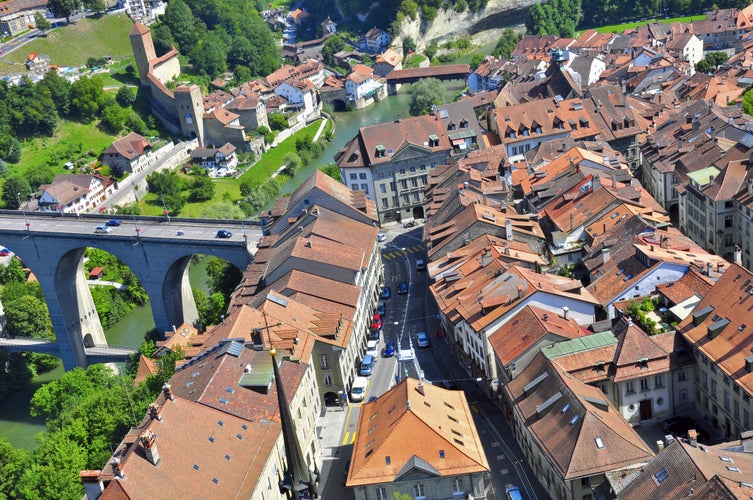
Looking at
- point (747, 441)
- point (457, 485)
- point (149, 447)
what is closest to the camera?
point (747, 441)

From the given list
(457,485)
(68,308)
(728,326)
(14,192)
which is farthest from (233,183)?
(457,485)

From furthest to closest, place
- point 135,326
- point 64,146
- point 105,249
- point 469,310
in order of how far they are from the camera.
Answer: point 64,146 → point 135,326 → point 105,249 → point 469,310

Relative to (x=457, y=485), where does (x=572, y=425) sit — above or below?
above

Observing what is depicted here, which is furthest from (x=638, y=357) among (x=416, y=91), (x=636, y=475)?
(x=416, y=91)

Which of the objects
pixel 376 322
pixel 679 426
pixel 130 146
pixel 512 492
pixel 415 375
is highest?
pixel 512 492

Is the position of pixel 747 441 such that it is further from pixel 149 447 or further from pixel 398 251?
pixel 398 251

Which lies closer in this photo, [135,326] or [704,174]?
[704,174]
